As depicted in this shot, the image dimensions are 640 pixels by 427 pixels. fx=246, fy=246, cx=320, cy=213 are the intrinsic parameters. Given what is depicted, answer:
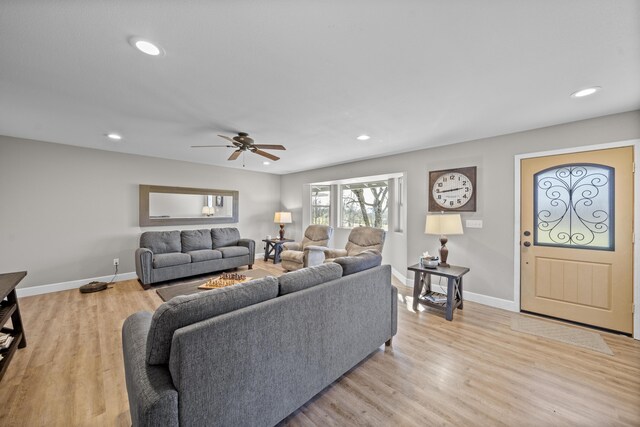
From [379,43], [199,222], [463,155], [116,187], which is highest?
[379,43]

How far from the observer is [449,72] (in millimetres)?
1872

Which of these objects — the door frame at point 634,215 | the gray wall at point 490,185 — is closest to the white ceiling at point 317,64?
the gray wall at point 490,185

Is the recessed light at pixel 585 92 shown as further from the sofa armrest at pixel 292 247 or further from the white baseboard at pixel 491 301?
the sofa armrest at pixel 292 247

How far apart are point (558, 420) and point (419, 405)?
84 cm

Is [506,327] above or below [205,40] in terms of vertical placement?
below

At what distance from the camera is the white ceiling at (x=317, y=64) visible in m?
1.33

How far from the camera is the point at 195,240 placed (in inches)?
197

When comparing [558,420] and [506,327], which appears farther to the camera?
[506,327]

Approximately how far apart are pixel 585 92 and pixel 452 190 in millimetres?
1759

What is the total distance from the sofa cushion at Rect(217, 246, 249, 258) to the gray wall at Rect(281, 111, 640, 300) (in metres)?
Result: 3.26

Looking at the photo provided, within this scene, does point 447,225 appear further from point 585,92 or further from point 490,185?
point 585,92

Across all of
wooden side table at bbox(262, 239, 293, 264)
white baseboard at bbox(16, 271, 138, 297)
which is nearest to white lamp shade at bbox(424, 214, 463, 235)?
wooden side table at bbox(262, 239, 293, 264)

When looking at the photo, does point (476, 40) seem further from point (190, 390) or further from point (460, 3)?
point (190, 390)

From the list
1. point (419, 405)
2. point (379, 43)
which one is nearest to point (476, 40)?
point (379, 43)
